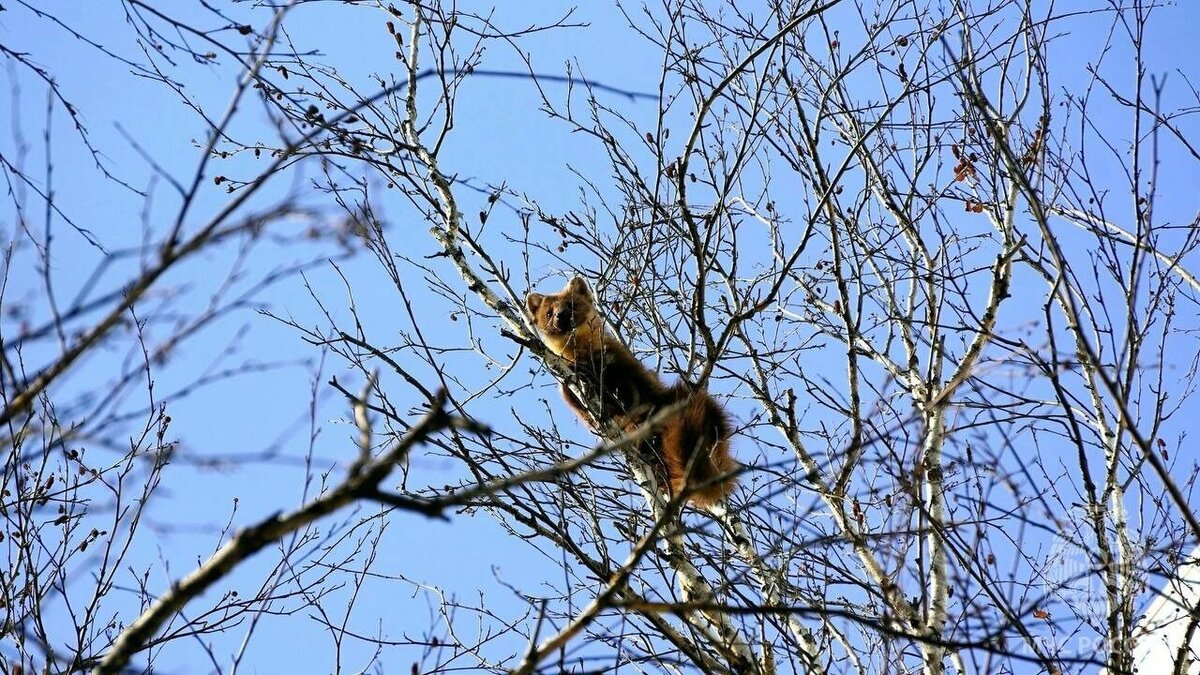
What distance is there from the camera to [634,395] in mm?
5426

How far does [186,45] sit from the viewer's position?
352 centimetres

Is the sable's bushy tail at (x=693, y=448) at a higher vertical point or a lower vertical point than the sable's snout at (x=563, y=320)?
lower

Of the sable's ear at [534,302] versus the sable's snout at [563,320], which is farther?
the sable's ear at [534,302]

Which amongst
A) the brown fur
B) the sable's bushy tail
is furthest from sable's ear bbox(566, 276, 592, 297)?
the sable's bushy tail

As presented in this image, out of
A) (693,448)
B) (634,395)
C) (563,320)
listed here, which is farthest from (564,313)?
(634,395)

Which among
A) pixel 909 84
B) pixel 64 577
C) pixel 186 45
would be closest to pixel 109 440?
pixel 186 45

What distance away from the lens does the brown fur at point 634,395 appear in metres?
5.79

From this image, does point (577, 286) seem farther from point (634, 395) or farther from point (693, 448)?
point (634, 395)

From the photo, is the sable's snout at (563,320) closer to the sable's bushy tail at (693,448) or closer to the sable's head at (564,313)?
the sable's head at (564,313)

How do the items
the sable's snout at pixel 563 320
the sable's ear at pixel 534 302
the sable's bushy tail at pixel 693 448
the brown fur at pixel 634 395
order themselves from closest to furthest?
the brown fur at pixel 634 395, the sable's bushy tail at pixel 693 448, the sable's snout at pixel 563 320, the sable's ear at pixel 534 302

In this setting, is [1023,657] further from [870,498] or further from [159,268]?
[870,498]

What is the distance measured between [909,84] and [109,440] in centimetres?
337

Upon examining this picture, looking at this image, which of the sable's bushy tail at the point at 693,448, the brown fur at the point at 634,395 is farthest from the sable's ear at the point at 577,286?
the sable's bushy tail at the point at 693,448

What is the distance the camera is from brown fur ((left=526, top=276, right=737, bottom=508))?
5.79 m
